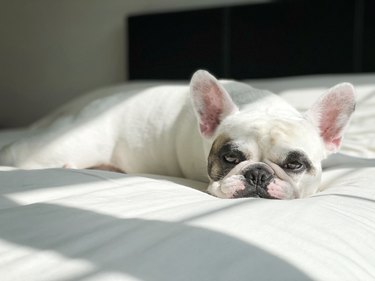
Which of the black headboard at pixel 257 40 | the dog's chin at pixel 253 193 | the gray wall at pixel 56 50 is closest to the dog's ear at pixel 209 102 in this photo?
the dog's chin at pixel 253 193

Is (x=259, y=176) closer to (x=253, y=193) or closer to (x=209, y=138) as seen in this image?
(x=253, y=193)

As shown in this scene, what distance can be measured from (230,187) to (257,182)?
0.19 ft

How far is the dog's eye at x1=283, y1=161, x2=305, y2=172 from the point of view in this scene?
113 centimetres

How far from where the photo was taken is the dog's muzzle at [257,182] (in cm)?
105

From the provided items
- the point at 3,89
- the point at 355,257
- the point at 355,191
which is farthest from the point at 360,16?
the point at 3,89

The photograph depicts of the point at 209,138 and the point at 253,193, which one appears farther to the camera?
the point at 209,138

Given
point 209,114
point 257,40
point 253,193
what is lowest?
point 253,193

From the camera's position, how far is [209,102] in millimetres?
1310

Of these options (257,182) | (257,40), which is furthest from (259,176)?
(257,40)

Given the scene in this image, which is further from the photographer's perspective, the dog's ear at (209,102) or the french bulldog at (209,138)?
the dog's ear at (209,102)

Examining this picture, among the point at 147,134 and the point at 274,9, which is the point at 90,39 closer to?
the point at 274,9

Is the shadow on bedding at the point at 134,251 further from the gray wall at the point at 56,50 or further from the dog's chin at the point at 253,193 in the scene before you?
the gray wall at the point at 56,50

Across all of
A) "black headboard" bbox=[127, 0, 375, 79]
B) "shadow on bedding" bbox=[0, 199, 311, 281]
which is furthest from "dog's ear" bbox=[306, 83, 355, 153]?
"black headboard" bbox=[127, 0, 375, 79]

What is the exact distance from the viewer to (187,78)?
319 cm
